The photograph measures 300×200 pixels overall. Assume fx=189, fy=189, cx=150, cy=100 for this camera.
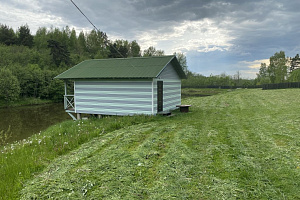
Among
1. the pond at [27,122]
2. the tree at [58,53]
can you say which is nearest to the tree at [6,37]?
the tree at [58,53]

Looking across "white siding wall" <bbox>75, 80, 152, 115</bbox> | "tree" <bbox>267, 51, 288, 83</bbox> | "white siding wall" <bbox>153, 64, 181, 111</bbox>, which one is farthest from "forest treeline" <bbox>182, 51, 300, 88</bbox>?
"white siding wall" <bbox>75, 80, 152, 115</bbox>

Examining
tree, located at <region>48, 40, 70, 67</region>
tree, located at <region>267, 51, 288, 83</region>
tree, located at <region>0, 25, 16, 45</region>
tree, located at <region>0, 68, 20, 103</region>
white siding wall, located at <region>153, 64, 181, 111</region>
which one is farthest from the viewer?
tree, located at <region>0, 25, 16, 45</region>

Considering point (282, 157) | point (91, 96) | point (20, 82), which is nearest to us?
point (282, 157)

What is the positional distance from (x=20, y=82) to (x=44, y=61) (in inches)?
626

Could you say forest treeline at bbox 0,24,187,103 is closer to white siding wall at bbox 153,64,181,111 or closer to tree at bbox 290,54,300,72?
white siding wall at bbox 153,64,181,111

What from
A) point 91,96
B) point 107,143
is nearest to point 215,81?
point 91,96

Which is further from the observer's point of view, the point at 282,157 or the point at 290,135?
the point at 290,135

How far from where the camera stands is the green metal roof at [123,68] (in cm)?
1034

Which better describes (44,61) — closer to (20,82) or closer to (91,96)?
(20,82)

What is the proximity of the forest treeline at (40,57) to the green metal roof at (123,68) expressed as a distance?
1212 millimetres

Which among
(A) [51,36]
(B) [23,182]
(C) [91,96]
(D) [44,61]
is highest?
(A) [51,36]

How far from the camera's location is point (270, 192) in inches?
119

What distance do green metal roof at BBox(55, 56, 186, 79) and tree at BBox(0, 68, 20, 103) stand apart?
70.8ft

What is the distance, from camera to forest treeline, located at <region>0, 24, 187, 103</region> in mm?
29766
